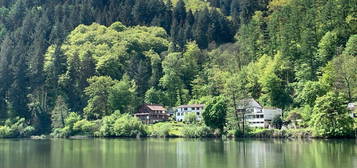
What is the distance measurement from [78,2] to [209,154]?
149m

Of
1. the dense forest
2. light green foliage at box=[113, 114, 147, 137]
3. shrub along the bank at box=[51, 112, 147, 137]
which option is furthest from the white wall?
shrub along the bank at box=[51, 112, 147, 137]

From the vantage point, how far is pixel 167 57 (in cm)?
12925

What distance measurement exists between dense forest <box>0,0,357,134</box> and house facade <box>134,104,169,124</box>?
15.7 feet

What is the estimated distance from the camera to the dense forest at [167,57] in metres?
95.2

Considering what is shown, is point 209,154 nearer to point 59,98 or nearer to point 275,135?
point 275,135

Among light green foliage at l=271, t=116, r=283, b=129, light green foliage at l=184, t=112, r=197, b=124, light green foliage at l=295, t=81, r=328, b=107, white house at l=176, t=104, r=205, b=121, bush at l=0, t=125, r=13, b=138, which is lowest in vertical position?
bush at l=0, t=125, r=13, b=138

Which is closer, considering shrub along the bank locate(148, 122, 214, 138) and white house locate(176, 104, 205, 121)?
shrub along the bank locate(148, 122, 214, 138)

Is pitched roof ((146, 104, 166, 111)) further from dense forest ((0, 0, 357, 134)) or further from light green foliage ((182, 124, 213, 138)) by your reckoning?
light green foliage ((182, 124, 213, 138))

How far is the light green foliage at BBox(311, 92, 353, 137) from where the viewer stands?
223 feet

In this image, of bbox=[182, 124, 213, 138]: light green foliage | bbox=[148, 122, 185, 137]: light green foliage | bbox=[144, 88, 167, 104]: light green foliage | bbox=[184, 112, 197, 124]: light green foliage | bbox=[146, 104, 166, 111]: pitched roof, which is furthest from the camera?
bbox=[144, 88, 167, 104]: light green foliage

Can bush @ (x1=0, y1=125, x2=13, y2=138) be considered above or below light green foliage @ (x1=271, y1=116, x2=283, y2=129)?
below

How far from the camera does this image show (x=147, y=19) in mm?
175750

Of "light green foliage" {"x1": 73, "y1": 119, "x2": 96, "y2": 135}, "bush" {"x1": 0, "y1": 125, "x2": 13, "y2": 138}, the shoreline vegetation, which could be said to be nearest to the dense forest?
the shoreline vegetation

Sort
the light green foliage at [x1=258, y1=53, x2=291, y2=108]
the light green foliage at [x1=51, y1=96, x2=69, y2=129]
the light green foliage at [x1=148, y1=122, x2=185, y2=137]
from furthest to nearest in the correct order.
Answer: the light green foliage at [x1=51, y1=96, x2=69, y2=129] → the light green foliage at [x1=258, y1=53, x2=291, y2=108] → the light green foliage at [x1=148, y1=122, x2=185, y2=137]
